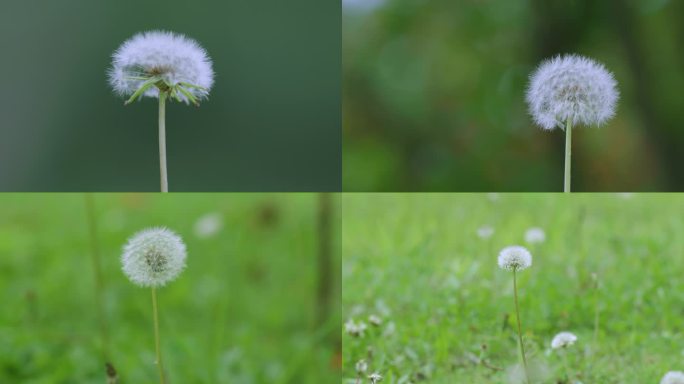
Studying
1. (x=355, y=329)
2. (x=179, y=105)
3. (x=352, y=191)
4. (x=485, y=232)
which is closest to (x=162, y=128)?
(x=179, y=105)

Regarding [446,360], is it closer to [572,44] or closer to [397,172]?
[397,172]

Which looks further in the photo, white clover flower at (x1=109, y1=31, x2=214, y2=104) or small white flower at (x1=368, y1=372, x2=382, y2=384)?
small white flower at (x1=368, y1=372, x2=382, y2=384)

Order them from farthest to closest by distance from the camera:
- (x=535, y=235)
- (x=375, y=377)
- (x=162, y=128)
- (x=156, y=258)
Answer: (x=535, y=235), (x=375, y=377), (x=162, y=128), (x=156, y=258)

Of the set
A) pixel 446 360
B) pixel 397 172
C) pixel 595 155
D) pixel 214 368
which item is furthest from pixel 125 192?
pixel 595 155

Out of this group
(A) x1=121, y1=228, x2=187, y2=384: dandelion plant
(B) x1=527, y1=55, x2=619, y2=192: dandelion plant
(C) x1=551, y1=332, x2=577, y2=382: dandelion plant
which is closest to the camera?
(A) x1=121, y1=228, x2=187, y2=384: dandelion plant

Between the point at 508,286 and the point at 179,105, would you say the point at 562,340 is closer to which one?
the point at 508,286

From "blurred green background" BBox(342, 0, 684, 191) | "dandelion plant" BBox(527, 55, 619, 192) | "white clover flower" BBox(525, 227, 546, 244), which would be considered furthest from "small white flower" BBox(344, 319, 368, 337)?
"dandelion plant" BBox(527, 55, 619, 192)

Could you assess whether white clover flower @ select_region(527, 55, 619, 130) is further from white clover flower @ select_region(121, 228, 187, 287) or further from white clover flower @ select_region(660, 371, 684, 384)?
white clover flower @ select_region(121, 228, 187, 287)
